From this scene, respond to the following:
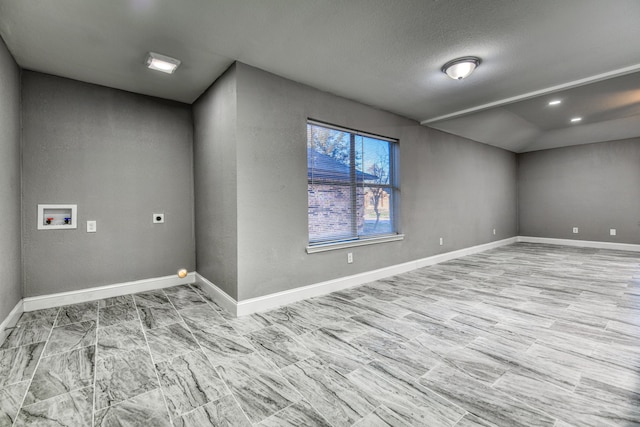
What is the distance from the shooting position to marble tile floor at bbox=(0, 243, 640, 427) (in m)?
1.51

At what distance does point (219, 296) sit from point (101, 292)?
54.2 inches

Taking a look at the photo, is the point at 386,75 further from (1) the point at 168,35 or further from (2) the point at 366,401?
(2) the point at 366,401

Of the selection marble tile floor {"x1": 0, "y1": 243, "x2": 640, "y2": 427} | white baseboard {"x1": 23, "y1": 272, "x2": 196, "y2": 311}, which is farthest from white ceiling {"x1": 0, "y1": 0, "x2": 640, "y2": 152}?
marble tile floor {"x1": 0, "y1": 243, "x2": 640, "y2": 427}

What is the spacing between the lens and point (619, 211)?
6371 millimetres

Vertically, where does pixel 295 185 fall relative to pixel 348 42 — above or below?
below

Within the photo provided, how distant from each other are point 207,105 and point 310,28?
167 cm

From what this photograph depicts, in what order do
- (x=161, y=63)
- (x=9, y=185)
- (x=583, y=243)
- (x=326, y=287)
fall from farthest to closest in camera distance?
1. (x=583, y=243)
2. (x=326, y=287)
3. (x=161, y=63)
4. (x=9, y=185)

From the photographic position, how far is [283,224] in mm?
3141

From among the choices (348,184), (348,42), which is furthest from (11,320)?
(348,42)

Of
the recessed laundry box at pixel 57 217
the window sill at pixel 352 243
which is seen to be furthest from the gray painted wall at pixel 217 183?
the recessed laundry box at pixel 57 217

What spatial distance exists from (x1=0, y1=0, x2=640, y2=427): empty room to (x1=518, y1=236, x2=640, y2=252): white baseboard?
6.80 ft

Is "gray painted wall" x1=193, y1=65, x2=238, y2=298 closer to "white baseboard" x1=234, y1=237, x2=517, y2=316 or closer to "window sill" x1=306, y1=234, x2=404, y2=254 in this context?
"white baseboard" x1=234, y1=237, x2=517, y2=316

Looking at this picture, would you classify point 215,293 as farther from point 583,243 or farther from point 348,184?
point 583,243

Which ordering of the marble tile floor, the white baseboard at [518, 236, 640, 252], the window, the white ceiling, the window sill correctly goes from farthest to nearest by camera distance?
the white baseboard at [518, 236, 640, 252] < the window < the window sill < the white ceiling < the marble tile floor
